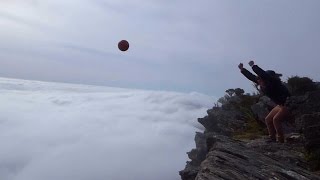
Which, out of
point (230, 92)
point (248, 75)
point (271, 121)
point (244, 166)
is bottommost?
point (244, 166)

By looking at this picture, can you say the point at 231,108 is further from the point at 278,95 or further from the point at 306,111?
the point at 278,95

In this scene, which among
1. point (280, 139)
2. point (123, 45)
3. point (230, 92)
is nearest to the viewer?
point (123, 45)

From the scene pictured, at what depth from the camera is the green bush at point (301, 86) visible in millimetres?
16953

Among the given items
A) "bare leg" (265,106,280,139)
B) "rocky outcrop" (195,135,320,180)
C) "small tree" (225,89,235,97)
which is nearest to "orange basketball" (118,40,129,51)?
"rocky outcrop" (195,135,320,180)

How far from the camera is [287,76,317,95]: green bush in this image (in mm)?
16953

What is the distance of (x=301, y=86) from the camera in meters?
17.0

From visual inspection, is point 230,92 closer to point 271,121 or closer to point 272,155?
point 271,121

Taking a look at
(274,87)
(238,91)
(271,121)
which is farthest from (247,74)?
(238,91)

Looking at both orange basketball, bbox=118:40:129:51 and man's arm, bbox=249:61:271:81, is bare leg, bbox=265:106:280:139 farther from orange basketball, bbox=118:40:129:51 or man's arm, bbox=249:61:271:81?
orange basketball, bbox=118:40:129:51

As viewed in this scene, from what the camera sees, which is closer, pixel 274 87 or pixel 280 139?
pixel 274 87

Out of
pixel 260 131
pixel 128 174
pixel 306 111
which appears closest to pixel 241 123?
pixel 260 131

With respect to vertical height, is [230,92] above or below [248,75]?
above

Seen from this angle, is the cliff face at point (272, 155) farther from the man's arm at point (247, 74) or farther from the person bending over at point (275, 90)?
the man's arm at point (247, 74)

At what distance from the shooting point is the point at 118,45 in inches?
448
